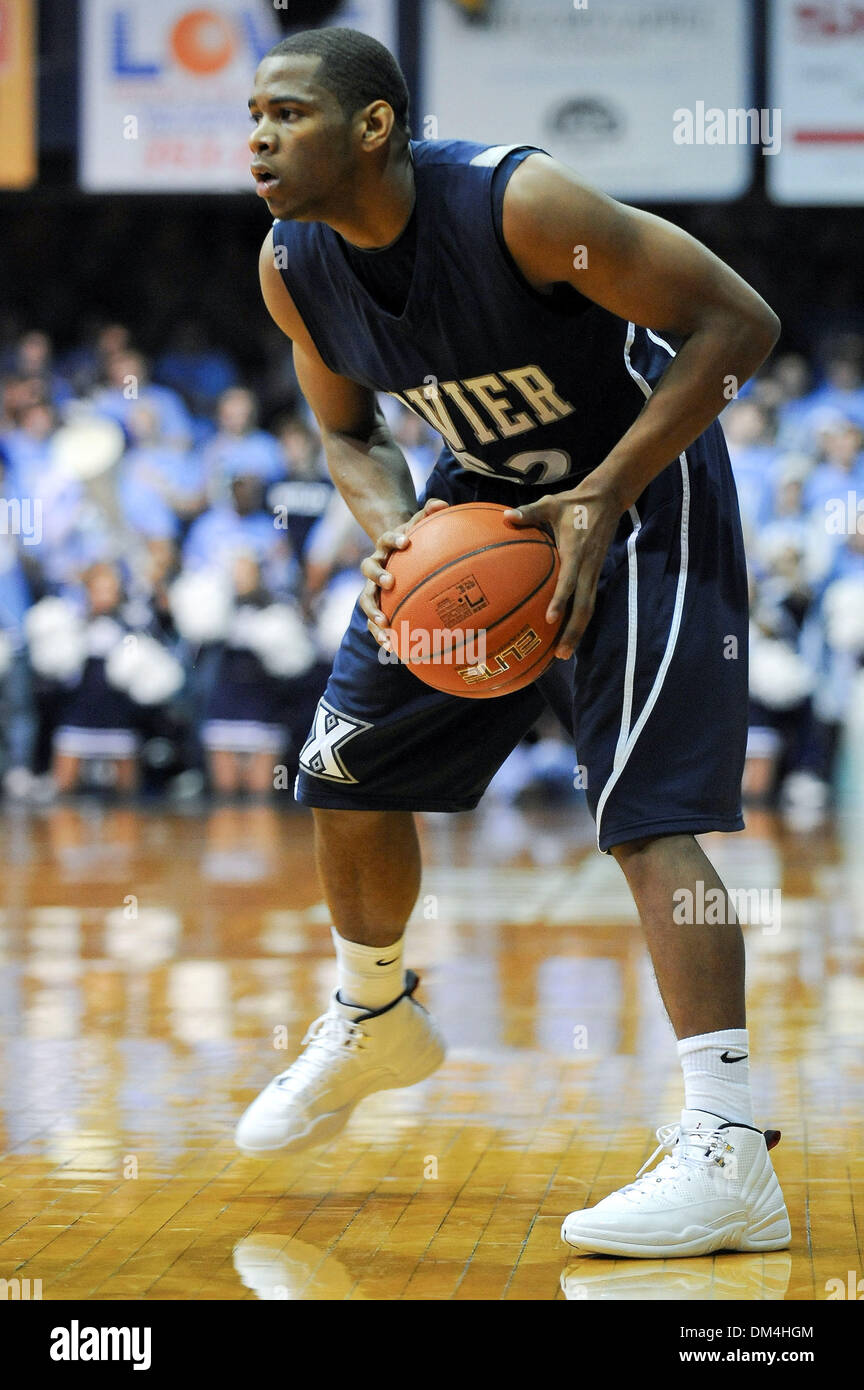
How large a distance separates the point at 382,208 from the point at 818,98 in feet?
25.4

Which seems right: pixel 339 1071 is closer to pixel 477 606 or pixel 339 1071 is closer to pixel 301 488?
pixel 477 606

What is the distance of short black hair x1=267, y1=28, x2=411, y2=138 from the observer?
8.14 feet

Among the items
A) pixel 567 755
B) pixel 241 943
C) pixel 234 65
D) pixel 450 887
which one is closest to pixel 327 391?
pixel 241 943

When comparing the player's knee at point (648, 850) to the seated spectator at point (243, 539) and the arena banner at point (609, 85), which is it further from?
the arena banner at point (609, 85)

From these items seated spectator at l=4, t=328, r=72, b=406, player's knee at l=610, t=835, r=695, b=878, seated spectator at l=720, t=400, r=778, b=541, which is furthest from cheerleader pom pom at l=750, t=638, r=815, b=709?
player's knee at l=610, t=835, r=695, b=878

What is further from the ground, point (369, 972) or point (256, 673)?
point (256, 673)

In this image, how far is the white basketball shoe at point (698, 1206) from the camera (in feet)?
7.88

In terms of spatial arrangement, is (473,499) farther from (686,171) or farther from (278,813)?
(686,171)

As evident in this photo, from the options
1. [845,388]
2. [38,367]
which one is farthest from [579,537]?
[38,367]

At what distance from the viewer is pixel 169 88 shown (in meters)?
9.76

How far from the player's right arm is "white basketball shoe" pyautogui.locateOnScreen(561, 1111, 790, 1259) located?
3.02 feet

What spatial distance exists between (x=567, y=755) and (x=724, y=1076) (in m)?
7.08

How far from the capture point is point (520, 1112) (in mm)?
3254

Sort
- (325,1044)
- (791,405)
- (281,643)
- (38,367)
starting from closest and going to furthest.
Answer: (325,1044)
(281,643)
(791,405)
(38,367)
